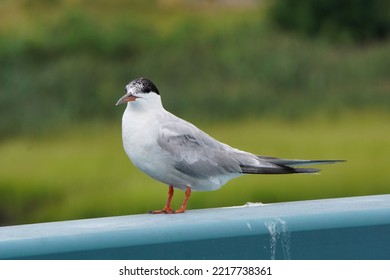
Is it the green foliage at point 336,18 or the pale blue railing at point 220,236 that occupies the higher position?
the green foliage at point 336,18

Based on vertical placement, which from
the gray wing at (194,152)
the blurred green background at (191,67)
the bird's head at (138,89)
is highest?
the blurred green background at (191,67)

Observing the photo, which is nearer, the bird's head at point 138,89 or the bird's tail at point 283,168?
the bird's head at point 138,89

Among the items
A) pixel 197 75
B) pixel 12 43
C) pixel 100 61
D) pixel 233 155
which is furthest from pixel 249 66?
pixel 233 155

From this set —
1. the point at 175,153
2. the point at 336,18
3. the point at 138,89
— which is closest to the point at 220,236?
the point at 175,153

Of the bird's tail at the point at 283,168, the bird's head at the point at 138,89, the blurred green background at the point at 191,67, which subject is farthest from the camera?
the blurred green background at the point at 191,67

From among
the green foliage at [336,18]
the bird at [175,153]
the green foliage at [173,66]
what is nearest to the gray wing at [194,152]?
the bird at [175,153]

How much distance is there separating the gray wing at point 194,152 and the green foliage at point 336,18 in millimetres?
8771

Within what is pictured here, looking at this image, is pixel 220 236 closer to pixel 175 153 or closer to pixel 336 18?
pixel 175 153

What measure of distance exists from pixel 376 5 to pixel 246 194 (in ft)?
15.0

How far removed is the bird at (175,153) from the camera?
175 inches

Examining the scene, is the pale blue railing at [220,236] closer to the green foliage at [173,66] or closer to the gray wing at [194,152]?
the gray wing at [194,152]

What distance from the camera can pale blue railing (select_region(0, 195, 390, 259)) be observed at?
414 cm

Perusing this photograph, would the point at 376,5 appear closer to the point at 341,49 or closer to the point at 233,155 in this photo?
the point at 341,49

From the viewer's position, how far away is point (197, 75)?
1216cm
